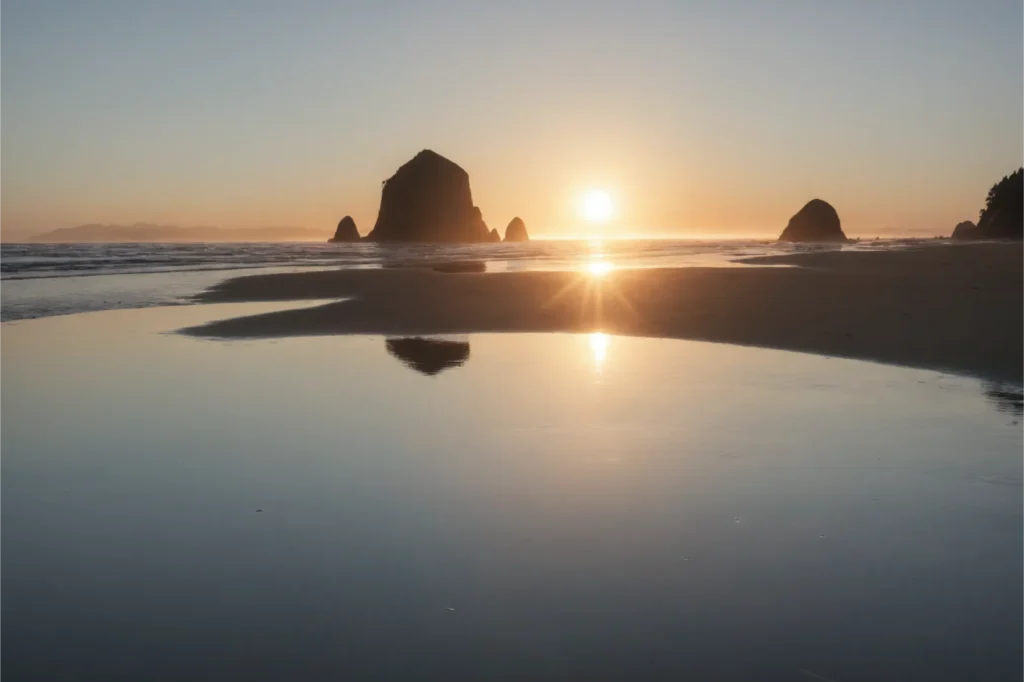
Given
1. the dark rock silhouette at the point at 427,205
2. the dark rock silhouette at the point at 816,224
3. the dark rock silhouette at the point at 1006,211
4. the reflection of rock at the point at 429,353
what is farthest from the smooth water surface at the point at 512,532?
the dark rock silhouette at the point at 816,224

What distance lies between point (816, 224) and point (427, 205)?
9474 cm

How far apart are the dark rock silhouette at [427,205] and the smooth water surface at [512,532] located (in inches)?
6467

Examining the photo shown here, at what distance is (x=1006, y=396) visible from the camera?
900cm

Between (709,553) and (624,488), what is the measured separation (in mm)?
1275

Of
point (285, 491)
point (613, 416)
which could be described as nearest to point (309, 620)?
point (285, 491)

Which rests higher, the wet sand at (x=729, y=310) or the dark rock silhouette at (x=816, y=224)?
the dark rock silhouette at (x=816, y=224)

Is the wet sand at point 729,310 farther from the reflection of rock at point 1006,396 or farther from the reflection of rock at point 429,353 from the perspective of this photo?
the reflection of rock at point 429,353

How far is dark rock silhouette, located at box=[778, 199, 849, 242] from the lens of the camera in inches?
6767

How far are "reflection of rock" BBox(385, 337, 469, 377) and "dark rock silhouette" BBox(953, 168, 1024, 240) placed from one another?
94093mm

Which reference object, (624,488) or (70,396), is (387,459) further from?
(70,396)

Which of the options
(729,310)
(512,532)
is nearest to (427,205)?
(729,310)

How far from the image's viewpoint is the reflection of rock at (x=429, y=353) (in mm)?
11359

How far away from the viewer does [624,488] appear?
567cm

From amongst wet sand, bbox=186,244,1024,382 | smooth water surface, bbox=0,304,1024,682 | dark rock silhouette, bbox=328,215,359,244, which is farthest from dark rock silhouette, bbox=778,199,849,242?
smooth water surface, bbox=0,304,1024,682
